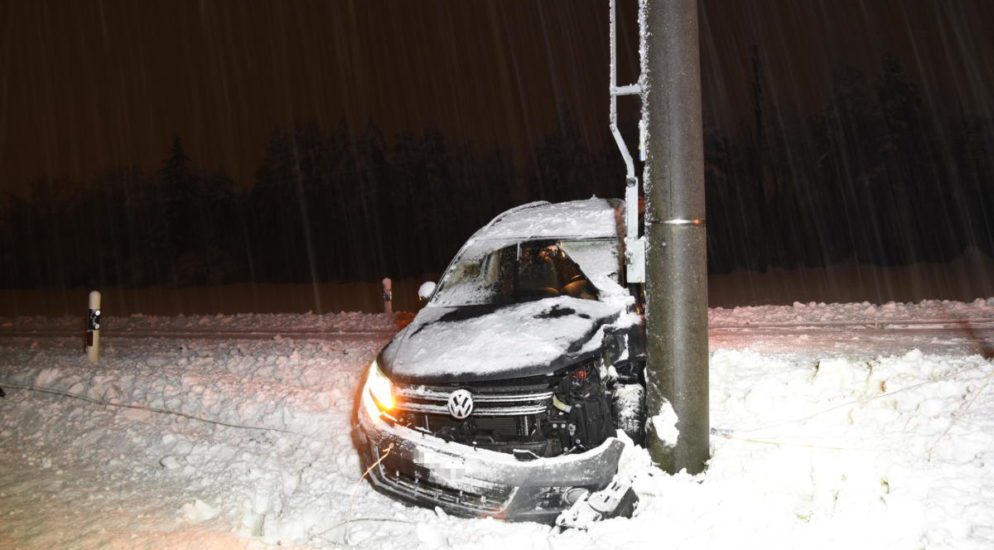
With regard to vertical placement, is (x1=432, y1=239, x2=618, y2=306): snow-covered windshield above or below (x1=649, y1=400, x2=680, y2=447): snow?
above

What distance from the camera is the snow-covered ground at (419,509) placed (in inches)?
151

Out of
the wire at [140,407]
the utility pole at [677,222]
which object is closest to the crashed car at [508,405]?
the utility pole at [677,222]

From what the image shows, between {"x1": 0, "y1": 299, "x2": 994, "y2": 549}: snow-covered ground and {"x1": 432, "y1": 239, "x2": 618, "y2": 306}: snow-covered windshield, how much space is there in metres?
1.47

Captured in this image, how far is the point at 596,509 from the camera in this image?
4.07 m

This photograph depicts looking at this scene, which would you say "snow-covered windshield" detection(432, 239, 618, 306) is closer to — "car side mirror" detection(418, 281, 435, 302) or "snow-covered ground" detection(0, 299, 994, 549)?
"car side mirror" detection(418, 281, 435, 302)

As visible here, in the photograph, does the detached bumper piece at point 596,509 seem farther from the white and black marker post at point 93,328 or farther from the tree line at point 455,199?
the tree line at point 455,199

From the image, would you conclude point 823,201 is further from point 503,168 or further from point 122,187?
point 122,187

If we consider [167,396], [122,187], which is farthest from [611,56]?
[122,187]

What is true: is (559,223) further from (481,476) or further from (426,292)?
(481,476)

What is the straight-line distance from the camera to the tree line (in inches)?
1367

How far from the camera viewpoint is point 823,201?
3612 cm

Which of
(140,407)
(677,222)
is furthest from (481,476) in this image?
(140,407)

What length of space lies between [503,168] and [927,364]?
42.1 m

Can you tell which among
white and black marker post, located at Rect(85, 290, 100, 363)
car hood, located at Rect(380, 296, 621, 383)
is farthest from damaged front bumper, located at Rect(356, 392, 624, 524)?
white and black marker post, located at Rect(85, 290, 100, 363)
